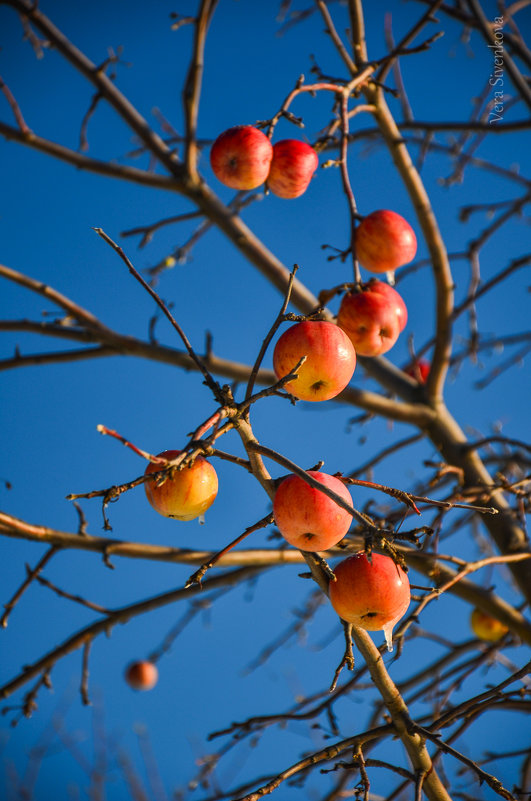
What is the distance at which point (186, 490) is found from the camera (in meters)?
1.24

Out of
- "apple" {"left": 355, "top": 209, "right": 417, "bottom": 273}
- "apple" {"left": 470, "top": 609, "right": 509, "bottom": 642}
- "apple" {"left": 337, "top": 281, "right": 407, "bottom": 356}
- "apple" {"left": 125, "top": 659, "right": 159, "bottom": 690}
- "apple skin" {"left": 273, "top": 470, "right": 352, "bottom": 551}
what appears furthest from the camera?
"apple" {"left": 125, "top": 659, "right": 159, "bottom": 690}

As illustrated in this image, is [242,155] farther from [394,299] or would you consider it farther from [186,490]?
[186,490]

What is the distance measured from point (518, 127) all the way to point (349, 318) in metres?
1.50

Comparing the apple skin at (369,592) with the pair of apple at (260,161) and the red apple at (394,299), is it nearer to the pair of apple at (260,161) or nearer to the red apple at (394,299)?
the red apple at (394,299)

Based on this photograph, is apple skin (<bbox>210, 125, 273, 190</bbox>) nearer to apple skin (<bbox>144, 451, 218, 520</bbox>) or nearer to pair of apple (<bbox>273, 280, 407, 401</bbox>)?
pair of apple (<bbox>273, 280, 407, 401</bbox>)

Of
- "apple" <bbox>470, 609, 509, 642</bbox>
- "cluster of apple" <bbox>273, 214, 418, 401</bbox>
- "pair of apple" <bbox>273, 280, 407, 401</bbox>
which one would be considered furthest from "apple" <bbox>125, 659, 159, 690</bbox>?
"pair of apple" <bbox>273, 280, 407, 401</bbox>

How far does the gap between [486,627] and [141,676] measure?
2268mm

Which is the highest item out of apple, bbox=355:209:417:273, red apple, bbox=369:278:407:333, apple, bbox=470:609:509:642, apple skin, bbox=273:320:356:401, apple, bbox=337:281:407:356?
apple, bbox=355:209:417:273

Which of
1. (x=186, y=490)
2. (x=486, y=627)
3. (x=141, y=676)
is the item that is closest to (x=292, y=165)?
→ (x=186, y=490)

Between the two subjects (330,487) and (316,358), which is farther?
(316,358)

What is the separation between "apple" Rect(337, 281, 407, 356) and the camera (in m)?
1.78

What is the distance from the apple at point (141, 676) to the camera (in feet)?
13.1

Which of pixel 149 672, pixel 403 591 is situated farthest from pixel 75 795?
pixel 403 591

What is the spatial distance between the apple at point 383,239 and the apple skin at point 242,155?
39 cm
